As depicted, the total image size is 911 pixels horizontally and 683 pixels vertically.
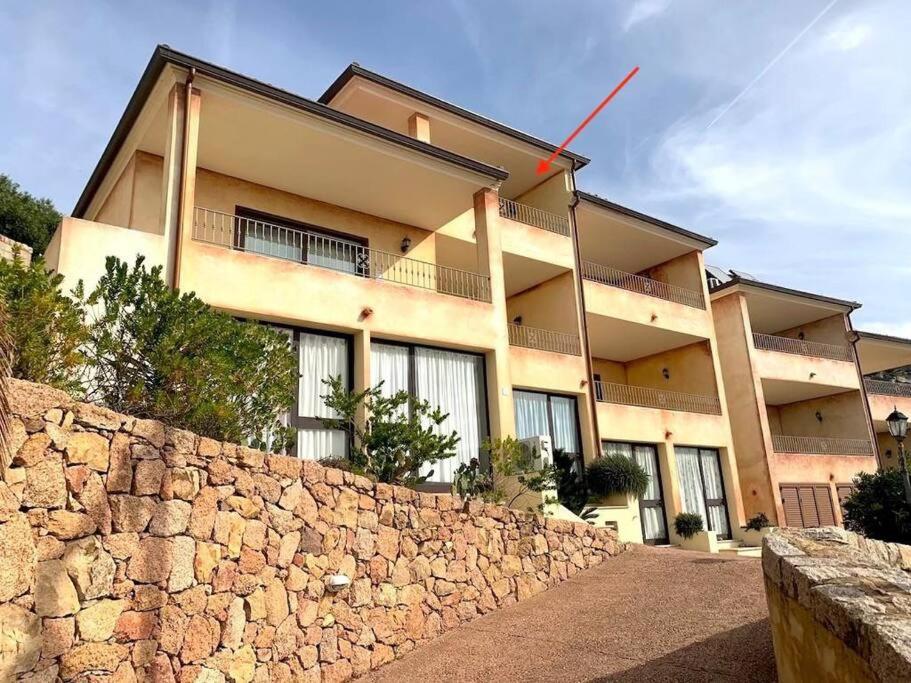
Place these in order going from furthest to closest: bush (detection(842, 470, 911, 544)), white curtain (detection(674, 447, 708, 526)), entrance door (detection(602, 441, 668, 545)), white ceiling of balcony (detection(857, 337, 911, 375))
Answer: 1. white ceiling of balcony (detection(857, 337, 911, 375))
2. white curtain (detection(674, 447, 708, 526))
3. entrance door (detection(602, 441, 668, 545))
4. bush (detection(842, 470, 911, 544))

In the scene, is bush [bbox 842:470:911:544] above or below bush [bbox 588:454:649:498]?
below

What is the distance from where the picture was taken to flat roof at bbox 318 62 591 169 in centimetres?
1561

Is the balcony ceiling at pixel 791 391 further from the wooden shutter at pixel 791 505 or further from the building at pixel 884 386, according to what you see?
the wooden shutter at pixel 791 505

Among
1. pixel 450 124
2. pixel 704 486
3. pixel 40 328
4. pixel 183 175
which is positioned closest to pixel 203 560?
pixel 40 328

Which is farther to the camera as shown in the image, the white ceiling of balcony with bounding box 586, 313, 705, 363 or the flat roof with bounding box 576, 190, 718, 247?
the white ceiling of balcony with bounding box 586, 313, 705, 363

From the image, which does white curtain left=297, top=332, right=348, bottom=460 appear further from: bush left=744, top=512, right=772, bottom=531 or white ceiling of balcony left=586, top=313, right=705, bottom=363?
bush left=744, top=512, right=772, bottom=531

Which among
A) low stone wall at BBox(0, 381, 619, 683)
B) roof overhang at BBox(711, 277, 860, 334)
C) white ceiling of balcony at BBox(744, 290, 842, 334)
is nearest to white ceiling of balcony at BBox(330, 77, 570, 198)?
roof overhang at BBox(711, 277, 860, 334)

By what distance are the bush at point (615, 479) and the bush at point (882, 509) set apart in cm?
452

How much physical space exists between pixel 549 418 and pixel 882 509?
24.3ft

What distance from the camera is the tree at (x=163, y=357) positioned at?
286 inches

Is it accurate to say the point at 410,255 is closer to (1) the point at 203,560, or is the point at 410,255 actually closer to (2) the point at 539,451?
(2) the point at 539,451

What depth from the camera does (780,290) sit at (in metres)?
25.0

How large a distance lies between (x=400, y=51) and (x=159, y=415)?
320 inches

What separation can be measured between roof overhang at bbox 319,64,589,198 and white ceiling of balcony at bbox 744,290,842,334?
9.81 meters
